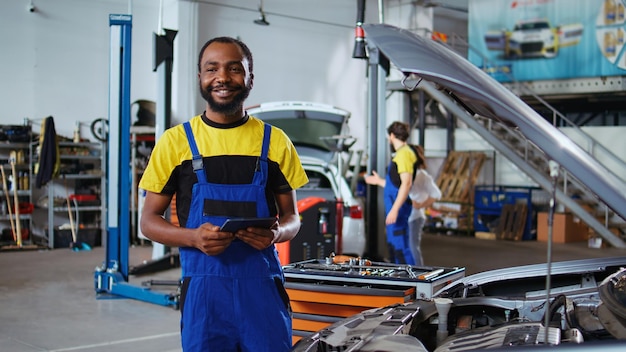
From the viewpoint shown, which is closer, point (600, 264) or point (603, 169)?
point (603, 169)

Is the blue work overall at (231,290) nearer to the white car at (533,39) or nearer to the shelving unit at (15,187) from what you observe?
the shelving unit at (15,187)

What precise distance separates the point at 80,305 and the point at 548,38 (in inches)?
402

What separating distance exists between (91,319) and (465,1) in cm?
1276

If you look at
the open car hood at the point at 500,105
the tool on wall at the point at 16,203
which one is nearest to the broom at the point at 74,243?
the tool on wall at the point at 16,203

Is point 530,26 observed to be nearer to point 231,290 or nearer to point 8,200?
point 8,200

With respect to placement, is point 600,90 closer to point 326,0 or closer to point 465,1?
point 465,1

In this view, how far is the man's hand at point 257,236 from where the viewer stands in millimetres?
2188

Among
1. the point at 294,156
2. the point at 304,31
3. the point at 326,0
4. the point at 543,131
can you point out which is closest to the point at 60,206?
the point at 304,31

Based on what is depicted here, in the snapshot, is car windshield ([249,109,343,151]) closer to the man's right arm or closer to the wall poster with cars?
the wall poster with cars

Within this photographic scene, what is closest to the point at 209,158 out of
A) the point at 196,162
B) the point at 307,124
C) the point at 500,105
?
the point at 196,162

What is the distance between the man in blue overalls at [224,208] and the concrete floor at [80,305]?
3.05 metres

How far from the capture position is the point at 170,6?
12711mm

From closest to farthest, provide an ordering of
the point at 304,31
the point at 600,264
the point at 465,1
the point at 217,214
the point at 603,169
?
1. the point at 603,169
2. the point at 217,214
3. the point at 600,264
4. the point at 304,31
5. the point at 465,1

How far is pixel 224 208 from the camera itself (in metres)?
2.28
